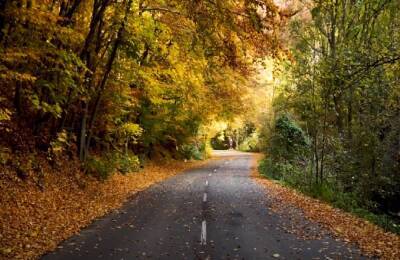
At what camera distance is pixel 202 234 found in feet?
34.2

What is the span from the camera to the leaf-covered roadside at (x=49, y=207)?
9203 mm

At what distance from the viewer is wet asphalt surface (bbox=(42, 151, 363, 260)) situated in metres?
8.68

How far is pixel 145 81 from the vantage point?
2127 centimetres

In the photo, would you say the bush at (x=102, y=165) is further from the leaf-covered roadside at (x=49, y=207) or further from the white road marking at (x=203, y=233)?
the white road marking at (x=203, y=233)

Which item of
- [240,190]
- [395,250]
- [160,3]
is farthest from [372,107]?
[160,3]

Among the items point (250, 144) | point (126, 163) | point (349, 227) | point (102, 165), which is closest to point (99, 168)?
point (102, 165)

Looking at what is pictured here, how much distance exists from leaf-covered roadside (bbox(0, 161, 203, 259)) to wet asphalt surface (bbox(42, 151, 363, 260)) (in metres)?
0.49

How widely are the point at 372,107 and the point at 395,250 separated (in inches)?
317

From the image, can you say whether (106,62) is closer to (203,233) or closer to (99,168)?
(99,168)

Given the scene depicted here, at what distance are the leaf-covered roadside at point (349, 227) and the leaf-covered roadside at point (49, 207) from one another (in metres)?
6.24

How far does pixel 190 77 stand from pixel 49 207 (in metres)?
12.9

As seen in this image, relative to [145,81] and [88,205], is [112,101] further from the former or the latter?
[88,205]

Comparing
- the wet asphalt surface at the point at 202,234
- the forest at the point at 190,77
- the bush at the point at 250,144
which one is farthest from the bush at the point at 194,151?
the wet asphalt surface at the point at 202,234

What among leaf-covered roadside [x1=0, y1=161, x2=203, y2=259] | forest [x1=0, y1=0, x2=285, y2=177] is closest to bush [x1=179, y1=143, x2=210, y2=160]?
forest [x1=0, y1=0, x2=285, y2=177]
